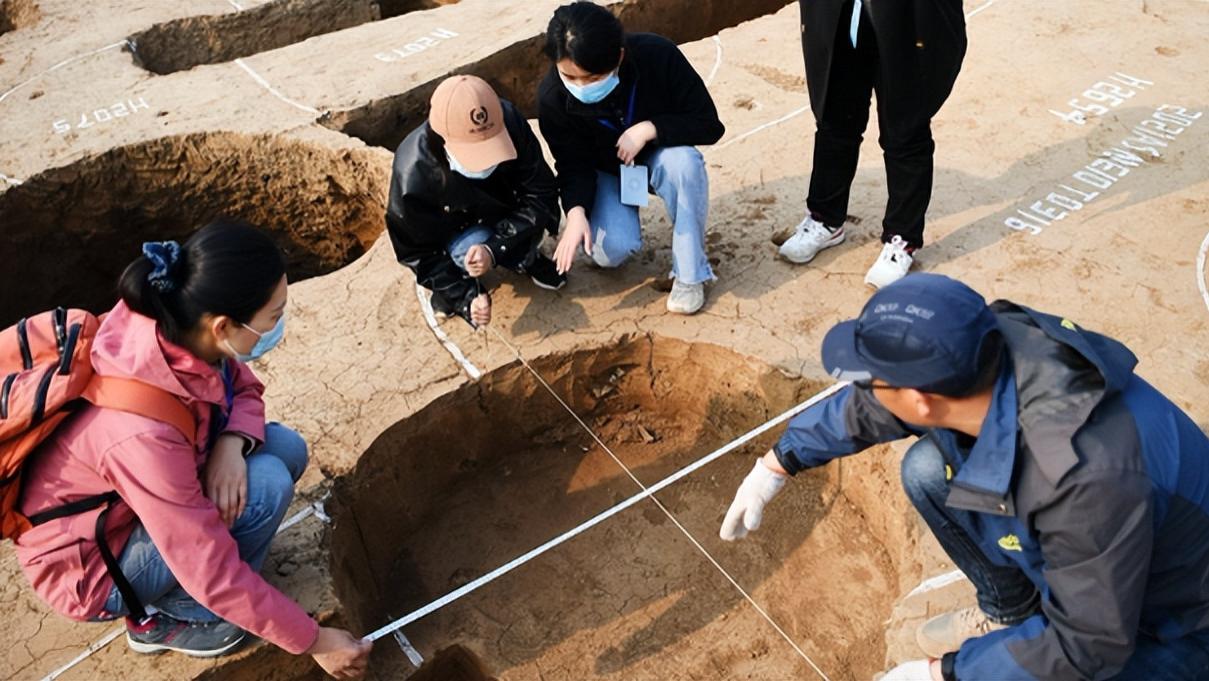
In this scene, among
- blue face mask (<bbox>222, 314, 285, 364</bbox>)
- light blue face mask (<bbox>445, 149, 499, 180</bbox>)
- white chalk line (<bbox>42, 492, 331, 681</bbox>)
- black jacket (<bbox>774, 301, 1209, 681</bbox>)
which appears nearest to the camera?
black jacket (<bbox>774, 301, 1209, 681</bbox>)

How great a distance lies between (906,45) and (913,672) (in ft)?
6.94

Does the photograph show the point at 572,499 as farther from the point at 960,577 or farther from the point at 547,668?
the point at 960,577

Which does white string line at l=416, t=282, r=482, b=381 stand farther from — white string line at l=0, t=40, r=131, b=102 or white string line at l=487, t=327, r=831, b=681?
white string line at l=0, t=40, r=131, b=102

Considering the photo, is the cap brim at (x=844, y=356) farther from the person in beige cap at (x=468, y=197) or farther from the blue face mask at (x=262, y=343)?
the person in beige cap at (x=468, y=197)

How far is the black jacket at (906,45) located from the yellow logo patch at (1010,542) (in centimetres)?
184

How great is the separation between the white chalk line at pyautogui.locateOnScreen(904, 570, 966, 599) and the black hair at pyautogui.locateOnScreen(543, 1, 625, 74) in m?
1.98

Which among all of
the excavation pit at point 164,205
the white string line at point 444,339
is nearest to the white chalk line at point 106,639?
the white string line at point 444,339

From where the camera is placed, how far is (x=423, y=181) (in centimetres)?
342

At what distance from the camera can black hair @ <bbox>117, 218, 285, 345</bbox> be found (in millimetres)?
2197

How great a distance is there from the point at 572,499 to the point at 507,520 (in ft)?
0.87

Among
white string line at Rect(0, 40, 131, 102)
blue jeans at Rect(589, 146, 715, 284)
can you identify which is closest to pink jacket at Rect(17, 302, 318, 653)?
blue jeans at Rect(589, 146, 715, 284)

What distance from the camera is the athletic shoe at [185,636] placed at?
103 inches

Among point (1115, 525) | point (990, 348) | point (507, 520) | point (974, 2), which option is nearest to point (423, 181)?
point (507, 520)

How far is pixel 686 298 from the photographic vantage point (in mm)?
3729
